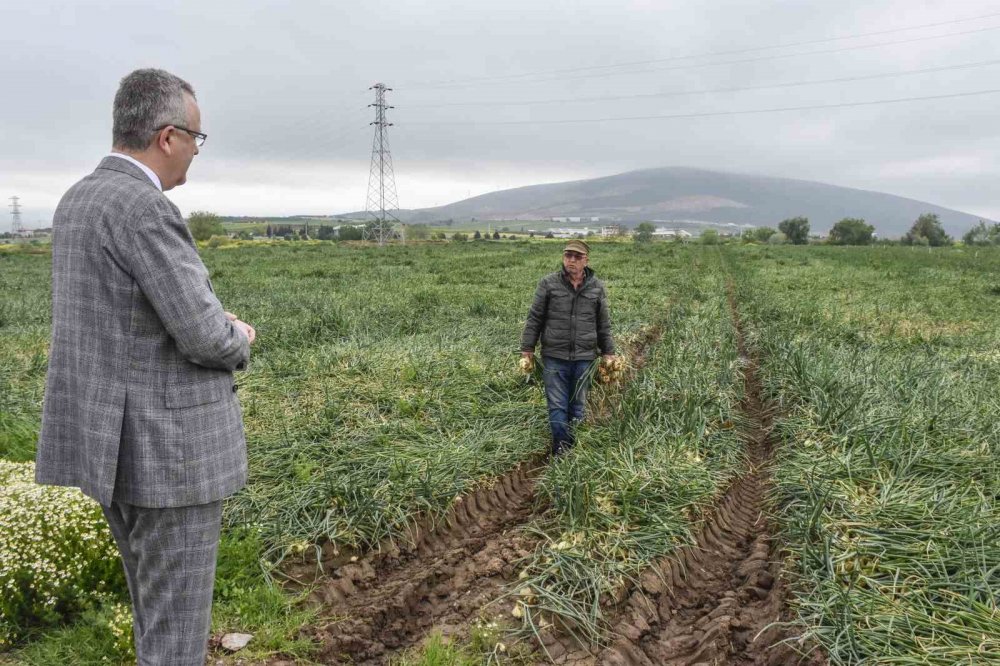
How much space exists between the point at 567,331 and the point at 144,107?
4148 mm

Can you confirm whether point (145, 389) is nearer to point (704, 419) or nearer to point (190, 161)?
point (190, 161)

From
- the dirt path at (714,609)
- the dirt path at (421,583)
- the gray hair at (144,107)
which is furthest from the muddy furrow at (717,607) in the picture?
the gray hair at (144,107)

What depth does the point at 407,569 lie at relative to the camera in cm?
401

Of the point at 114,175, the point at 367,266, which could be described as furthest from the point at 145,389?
the point at 367,266

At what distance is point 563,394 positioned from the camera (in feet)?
18.7

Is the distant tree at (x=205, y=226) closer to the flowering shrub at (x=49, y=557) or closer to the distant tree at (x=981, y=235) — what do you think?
the flowering shrub at (x=49, y=557)

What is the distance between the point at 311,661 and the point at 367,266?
22416 millimetres

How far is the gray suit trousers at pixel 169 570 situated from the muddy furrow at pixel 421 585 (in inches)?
47.6

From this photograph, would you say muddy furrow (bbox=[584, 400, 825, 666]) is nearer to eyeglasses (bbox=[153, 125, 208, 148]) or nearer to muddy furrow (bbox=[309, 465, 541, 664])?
muddy furrow (bbox=[309, 465, 541, 664])

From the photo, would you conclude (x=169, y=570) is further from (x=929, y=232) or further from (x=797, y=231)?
(x=929, y=232)

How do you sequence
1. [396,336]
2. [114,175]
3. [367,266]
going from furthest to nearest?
[367,266], [396,336], [114,175]

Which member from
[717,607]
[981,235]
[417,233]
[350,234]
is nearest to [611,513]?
[717,607]

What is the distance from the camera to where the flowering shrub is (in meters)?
3.17

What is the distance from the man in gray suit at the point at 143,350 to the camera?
1.88m
